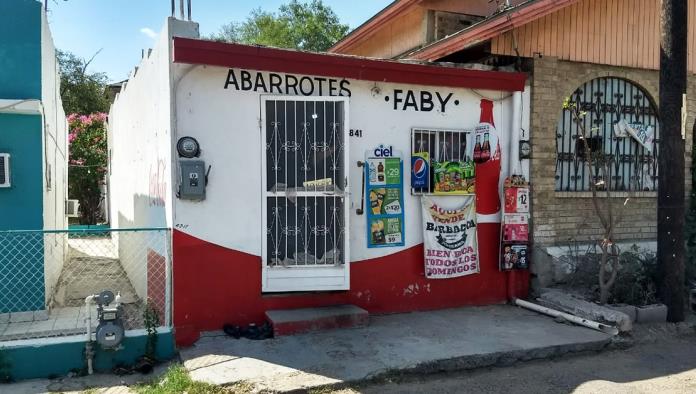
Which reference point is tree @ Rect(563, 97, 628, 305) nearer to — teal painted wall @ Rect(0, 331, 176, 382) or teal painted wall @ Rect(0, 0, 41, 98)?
teal painted wall @ Rect(0, 331, 176, 382)

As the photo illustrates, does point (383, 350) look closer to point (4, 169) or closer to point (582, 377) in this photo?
point (582, 377)

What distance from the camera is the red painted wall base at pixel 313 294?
544cm

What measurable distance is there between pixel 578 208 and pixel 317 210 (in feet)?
11.9

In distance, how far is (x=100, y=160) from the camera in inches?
628

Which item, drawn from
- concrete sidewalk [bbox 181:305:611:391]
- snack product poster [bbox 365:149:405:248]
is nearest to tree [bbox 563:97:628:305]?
concrete sidewalk [bbox 181:305:611:391]

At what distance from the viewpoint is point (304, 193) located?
583 cm

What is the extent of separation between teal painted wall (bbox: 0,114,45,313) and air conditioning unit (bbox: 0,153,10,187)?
8cm

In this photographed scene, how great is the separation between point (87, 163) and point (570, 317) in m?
14.2

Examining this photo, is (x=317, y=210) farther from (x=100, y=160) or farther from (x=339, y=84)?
(x=100, y=160)

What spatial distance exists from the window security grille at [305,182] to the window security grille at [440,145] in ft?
3.31

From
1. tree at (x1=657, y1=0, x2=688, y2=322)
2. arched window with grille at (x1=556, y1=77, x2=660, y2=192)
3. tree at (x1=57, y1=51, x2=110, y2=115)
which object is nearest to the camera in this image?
tree at (x1=657, y1=0, x2=688, y2=322)

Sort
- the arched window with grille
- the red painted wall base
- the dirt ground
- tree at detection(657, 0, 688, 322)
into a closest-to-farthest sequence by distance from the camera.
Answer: the dirt ground, the red painted wall base, tree at detection(657, 0, 688, 322), the arched window with grille

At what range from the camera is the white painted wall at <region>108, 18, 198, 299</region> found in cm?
552

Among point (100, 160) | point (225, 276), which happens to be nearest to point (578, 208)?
point (225, 276)
